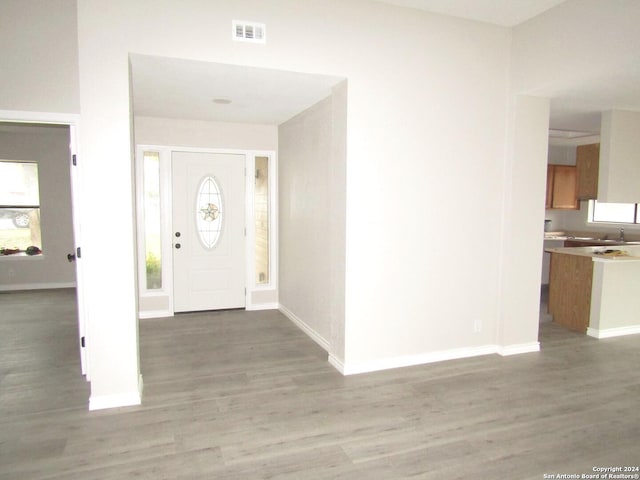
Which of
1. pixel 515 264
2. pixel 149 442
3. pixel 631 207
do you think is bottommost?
pixel 149 442

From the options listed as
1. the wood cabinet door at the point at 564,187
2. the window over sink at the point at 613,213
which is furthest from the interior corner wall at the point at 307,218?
the window over sink at the point at 613,213

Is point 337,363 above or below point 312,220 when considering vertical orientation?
below

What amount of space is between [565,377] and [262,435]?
2702 millimetres

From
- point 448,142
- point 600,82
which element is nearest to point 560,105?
point 600,82

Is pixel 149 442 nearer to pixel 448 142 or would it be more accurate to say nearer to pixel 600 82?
pixel 448 142

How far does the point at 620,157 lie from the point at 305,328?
4.08 meters

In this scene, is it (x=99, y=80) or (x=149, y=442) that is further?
(x=99, y=80)

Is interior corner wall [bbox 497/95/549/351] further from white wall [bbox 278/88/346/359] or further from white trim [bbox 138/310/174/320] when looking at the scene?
white trim [bbox 138/310/174/320]

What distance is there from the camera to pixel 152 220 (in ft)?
18.1

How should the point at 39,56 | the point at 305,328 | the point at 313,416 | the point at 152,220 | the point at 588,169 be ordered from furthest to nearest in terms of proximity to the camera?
1. the point at 588,169
2. the point at 152,220
3. the point at 305,328
4. the point at 39,56
5. the point at 313,416

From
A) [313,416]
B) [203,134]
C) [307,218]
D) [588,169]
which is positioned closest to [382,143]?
[307,218]

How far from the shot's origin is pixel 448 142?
390 cm

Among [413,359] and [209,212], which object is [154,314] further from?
[413,359]

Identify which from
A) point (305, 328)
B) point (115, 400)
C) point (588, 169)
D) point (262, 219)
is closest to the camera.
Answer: point (115, 400)
